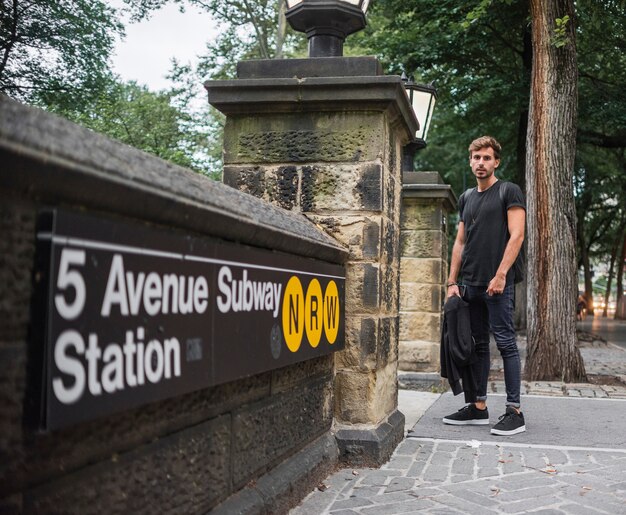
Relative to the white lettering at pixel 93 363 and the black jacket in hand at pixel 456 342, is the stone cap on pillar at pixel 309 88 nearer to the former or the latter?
the black jacket in hand at pixel 456 342

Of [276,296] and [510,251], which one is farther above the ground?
[510,251]

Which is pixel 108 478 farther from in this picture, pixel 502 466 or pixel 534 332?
pixel 534 332

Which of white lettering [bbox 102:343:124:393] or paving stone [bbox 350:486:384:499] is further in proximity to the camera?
paving stone [bbox 350:486:384:499]

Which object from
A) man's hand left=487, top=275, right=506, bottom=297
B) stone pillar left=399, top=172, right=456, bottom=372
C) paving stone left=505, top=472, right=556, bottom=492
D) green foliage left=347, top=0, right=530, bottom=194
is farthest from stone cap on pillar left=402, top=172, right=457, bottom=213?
green foliage left=347, top=0, right=530, bottom=194

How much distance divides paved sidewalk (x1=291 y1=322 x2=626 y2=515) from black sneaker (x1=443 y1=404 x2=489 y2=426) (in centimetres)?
10

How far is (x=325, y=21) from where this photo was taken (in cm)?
453

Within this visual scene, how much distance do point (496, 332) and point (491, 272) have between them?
1.35 feet

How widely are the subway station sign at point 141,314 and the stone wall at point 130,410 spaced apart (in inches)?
2.0

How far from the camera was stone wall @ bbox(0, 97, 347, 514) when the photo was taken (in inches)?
59.4

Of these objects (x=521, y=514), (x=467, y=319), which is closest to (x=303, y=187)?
(x=467, y=319)

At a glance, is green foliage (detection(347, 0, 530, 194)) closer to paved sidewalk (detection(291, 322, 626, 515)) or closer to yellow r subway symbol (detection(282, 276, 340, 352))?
paved sidewalk (detection(291, 322, 626, 515))

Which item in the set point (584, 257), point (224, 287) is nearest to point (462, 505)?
point (224, 287)

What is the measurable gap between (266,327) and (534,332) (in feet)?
21.5

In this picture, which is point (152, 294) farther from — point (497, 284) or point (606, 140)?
point (606, 140)
